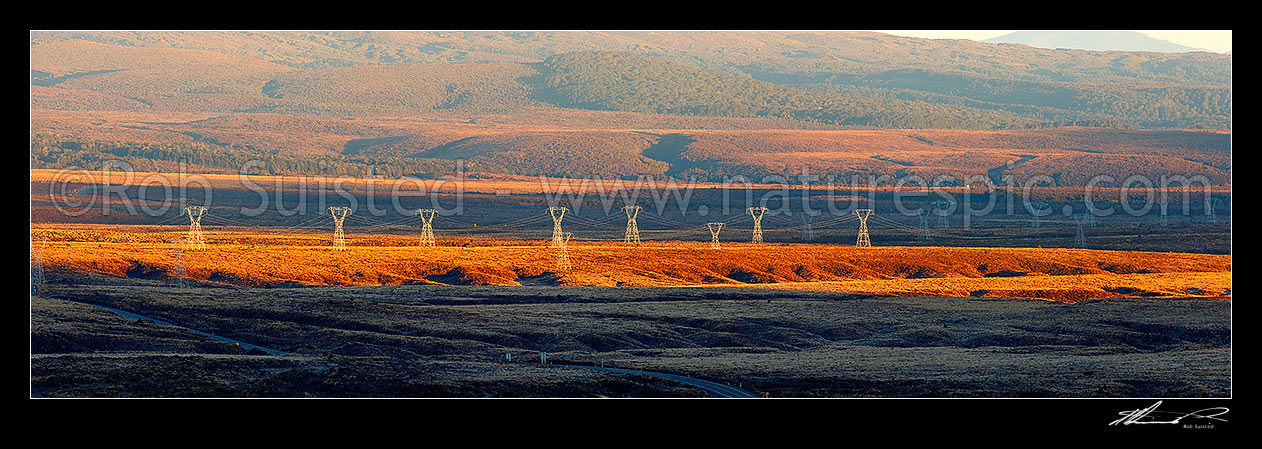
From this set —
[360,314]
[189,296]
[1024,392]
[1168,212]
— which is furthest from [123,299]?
[1168,212]

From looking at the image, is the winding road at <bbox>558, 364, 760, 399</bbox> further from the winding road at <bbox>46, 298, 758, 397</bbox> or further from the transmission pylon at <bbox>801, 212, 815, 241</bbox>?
the transmission pylon at <bbox>801, 212, 815, 241</bbox>

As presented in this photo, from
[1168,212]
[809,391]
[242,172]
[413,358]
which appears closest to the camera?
[809,391]

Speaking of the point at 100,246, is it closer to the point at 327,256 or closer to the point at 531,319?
the point at 327,256
